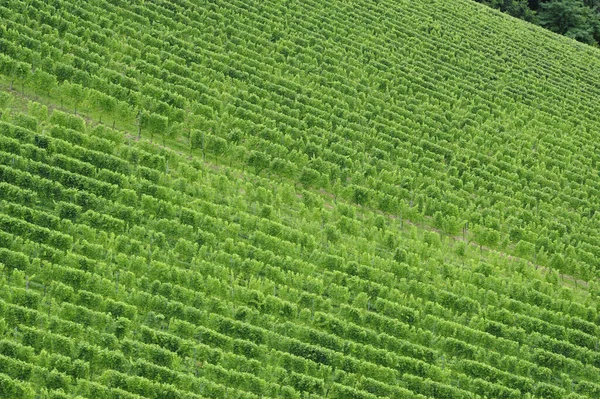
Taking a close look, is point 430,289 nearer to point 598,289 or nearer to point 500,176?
point 598,289

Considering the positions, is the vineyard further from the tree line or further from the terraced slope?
the tree line

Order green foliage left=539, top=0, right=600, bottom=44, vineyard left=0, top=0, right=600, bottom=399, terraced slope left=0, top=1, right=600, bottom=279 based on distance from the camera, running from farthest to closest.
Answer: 1. green foliage left=539, top=0, right=600, bottom=44
2. terraced slope left=0, top=1, right=600, bottom=279
3. vineyard left=0, top=0, right=600, bottom=399

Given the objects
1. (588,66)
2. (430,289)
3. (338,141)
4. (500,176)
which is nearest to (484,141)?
(500,176)

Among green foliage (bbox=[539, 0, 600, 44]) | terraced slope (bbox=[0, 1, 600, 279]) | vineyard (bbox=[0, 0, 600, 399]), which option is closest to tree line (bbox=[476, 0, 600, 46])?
green foliage (bbox=[539, 0, 600, 44])

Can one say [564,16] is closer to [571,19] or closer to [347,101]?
[571,19]

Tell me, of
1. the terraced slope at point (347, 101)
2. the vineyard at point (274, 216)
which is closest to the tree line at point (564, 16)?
the terraced slope at point (347, 101)

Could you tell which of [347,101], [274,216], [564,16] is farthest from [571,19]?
[274,216]
